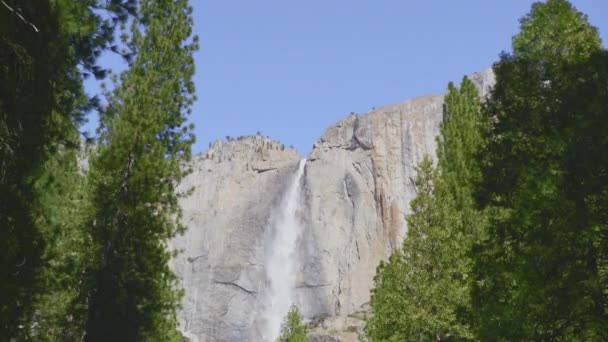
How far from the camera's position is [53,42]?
848 centimetres

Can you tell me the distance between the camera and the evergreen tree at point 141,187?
61.1 ft

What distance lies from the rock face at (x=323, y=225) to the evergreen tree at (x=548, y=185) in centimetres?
6025

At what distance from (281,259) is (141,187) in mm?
63431

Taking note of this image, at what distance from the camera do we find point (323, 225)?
8081cm

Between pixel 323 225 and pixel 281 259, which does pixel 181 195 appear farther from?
pixel 281 259

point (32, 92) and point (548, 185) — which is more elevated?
point (32, 92)

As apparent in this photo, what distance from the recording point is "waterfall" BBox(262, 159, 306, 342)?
78.2m

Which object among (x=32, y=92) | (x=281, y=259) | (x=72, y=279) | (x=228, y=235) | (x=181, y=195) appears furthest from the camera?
(x=228, y=235)

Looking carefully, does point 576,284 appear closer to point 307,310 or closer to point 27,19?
point 27,19

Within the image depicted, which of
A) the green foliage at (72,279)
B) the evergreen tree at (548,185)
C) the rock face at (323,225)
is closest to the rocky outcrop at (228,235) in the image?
the rock face at (323,225)

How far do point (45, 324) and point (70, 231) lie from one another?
355 centimetres

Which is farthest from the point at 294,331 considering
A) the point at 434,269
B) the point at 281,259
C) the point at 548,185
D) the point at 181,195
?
the point at 281,259

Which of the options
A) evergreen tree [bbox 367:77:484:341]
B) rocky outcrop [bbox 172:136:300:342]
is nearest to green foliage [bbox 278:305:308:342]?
evergreen tree [bbox 367:77:484:341]

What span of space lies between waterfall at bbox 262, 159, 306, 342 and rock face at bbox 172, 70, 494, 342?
85 cm
